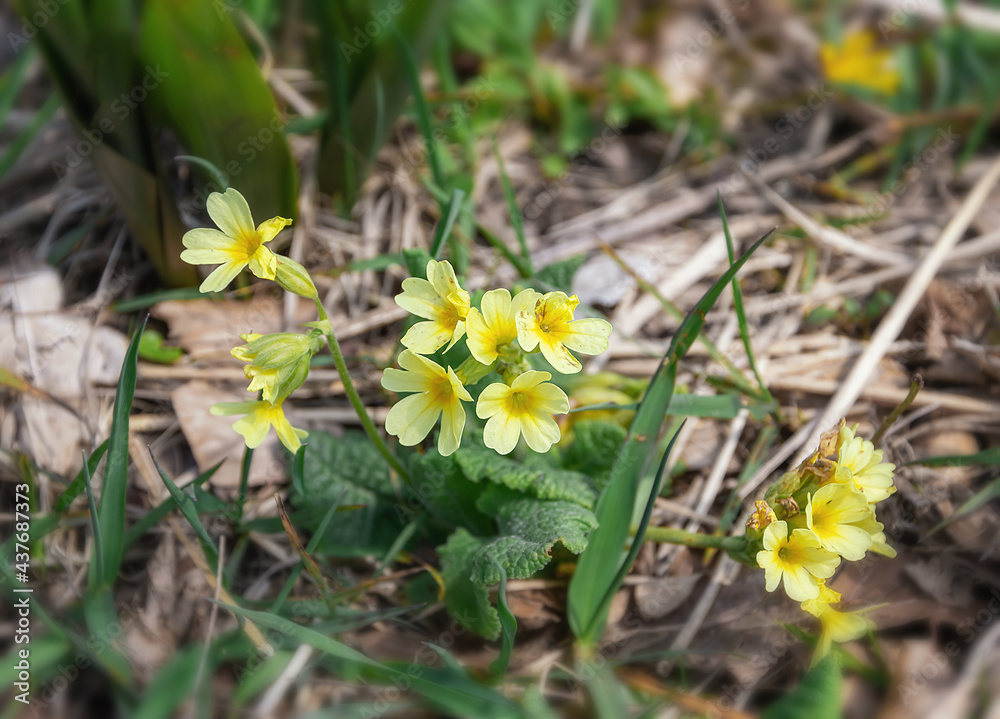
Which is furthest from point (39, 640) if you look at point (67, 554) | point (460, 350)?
point (460, 350)

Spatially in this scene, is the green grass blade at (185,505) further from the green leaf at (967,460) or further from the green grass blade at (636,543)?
the green leaf at (967,460)

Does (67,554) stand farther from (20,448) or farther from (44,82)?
(44,82)

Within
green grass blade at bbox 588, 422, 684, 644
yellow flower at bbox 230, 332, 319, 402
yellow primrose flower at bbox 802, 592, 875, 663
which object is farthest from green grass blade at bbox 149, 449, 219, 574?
yellow primrose flower at bbox 802, 592, 875, 663

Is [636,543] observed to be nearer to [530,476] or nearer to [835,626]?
[530,476]

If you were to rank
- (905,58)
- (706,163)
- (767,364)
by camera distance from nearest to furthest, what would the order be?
(767,364) → (706,163) → (905,58)

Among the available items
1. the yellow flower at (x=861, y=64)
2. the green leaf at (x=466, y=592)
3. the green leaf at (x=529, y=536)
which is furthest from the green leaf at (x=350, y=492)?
the yellow flower at (x=861, y=64)

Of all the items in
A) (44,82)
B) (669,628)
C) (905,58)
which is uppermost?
(44,82)
